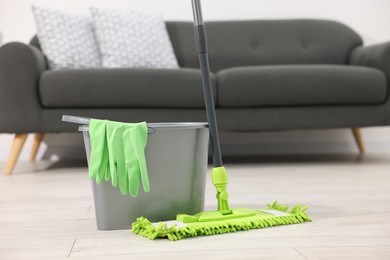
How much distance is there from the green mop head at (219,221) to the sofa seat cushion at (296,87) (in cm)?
137

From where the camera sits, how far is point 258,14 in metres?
3.61

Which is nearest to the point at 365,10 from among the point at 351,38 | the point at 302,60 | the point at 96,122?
the point at 351,38

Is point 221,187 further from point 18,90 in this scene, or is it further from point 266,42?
point 266,42

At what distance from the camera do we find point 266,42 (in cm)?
339

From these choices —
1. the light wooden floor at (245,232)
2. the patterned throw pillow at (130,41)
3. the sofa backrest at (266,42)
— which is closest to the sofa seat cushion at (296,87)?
the light wooden floor at (245,232)

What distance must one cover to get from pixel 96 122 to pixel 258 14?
2561 millimetres

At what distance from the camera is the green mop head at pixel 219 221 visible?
3.76 feet

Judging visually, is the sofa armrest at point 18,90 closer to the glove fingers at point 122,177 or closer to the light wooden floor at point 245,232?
the light wooden floor at point 245,232

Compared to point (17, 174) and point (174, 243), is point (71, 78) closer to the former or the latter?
point (17, 174)

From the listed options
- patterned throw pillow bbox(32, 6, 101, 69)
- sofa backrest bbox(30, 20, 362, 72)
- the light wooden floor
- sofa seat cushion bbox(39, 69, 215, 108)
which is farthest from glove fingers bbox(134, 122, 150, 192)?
sofa backrest bbox(30, 20, 362, 72)

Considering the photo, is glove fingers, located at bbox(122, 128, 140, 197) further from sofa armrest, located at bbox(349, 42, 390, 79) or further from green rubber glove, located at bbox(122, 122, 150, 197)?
sofa armrest, located at bbox(349, 42, 390, 79)

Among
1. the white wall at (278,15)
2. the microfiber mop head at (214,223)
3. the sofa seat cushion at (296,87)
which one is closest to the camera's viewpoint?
the microfiber mop head at (214,223)

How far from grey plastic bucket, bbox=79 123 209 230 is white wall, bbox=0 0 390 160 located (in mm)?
2294

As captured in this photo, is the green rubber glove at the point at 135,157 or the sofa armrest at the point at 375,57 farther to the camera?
the sofa armrest at the point at 375,57
